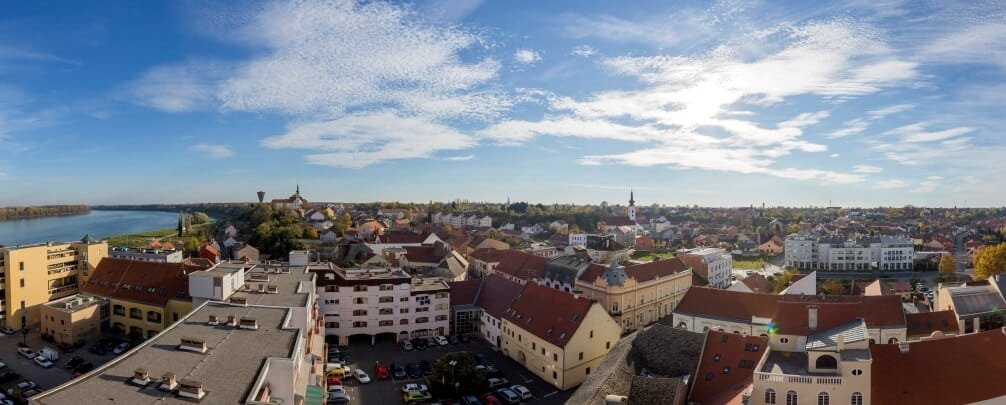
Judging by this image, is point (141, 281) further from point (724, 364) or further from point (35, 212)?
point (35, 212)

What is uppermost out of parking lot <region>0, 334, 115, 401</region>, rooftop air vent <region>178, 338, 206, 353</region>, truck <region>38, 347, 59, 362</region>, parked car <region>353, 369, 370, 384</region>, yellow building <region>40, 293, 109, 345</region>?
rooftop air vent <region>178, 338, 206, 353</region>

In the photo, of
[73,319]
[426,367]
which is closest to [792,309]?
[426,367]

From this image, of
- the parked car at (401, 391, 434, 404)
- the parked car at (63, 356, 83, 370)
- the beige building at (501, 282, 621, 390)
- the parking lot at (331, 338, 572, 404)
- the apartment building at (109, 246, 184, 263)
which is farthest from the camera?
the apartment building at (109, 246, 184, 263)

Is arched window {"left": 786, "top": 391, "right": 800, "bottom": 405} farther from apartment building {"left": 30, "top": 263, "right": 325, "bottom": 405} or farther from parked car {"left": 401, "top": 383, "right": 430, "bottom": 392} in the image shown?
apartment building {"left": 30, "top": 263, "right": 325, "bottom": 405}

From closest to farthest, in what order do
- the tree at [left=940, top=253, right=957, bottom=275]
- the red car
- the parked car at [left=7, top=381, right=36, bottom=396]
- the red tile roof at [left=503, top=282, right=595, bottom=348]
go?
the parked car at [left=7, top=381, right=36, bottom=396], the red tile roof at [left=503, top=282, right=595, bottom=348], the red car, the tree at [left=940, top=253, right=957, bottom=275]

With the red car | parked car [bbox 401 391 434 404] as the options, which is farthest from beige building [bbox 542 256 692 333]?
parked car [bbox 401 391 434 404]

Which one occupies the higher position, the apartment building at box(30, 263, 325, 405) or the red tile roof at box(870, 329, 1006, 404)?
the apartment building at box(30, 263, 325, 405)

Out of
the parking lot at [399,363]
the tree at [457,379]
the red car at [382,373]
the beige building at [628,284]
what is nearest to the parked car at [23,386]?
the parking lot at [399,363]

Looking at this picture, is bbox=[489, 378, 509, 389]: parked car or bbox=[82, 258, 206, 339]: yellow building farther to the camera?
bbox=[82, 258, 206, 339]: yellow building
